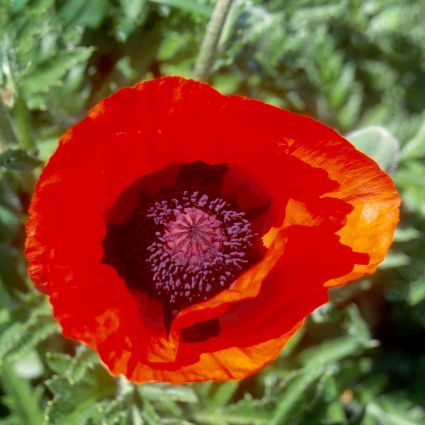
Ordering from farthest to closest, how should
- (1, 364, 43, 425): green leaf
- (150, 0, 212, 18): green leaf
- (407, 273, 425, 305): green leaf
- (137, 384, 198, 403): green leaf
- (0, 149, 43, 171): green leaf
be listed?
(407, 273, 425, 305): green leaf
(1, 364, 43, 425): green leaf
(150, 0, 212, 18): green leaf
(137, 384, 198, 403): green leaf
(0, 149, 43, 171): green leaf

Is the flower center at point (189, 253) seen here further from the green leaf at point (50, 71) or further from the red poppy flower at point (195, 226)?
the green leaf at point (50, 71)

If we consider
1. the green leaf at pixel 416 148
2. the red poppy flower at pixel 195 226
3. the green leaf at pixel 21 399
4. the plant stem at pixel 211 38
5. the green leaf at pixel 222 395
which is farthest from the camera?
the green leaf at pixel 416 148

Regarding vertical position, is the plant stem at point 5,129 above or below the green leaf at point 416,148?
above

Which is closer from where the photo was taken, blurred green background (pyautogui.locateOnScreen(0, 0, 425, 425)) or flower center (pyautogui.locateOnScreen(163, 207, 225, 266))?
flower center (pyautogui.locateOnScreen(163, 207, 225, 266))

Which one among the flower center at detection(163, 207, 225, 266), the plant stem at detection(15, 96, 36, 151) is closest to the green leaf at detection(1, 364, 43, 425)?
the plant stem at detection(15, 96, 36, 151)

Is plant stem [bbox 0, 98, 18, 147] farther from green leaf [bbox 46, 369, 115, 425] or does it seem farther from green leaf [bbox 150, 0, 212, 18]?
green leaf [bbox 46, 369, 115, 425]

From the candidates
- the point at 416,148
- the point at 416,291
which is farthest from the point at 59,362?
the point at 416,148

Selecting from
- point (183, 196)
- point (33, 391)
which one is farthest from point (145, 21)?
point (33, 391)

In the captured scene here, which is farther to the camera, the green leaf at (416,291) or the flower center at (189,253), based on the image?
the green leaf at (416,291)

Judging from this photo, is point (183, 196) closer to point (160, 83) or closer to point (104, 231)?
point (104, 231)

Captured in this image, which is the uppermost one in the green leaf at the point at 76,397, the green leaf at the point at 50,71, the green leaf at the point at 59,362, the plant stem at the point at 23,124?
the green leaf at the point at 50,71

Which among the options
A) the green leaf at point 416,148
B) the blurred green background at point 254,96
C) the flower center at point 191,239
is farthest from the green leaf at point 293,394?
the green leaf at point 416,148
